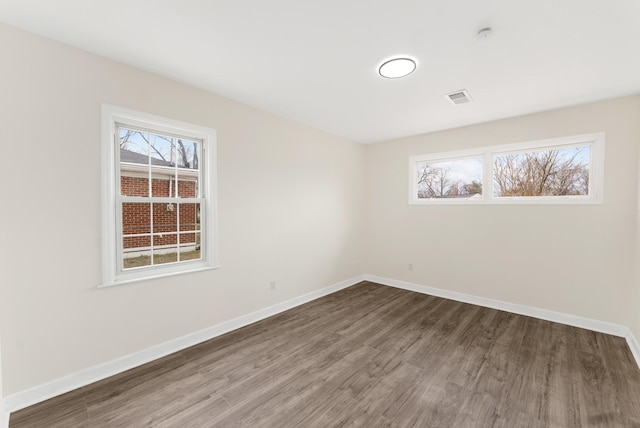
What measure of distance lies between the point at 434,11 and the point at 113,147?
8.58 ft

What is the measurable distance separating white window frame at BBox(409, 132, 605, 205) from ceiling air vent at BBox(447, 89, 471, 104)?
1111 millimetres

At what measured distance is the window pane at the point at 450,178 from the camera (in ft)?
12.6

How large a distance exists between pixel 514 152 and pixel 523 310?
82.6 inches

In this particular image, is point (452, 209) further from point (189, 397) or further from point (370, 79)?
point (189, 397)

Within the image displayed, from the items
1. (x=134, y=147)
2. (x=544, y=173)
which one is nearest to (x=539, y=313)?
(x=544, y=173)

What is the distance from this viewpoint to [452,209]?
396cm

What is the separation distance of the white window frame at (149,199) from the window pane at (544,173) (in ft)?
12.4

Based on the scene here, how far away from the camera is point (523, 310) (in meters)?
3.37

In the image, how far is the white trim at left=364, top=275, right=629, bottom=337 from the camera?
2867mm

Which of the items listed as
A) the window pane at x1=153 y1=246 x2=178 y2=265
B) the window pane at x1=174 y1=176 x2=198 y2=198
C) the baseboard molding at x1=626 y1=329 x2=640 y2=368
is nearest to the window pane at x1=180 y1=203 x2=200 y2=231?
the window pane at x1=174 y1=176 x2=198 y2=198

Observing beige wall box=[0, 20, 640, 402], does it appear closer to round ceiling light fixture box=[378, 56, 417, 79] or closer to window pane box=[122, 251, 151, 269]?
window pane box=[122, 251, 151, 269]

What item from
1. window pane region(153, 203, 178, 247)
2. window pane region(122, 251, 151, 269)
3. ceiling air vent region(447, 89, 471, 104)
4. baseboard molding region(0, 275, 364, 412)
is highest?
ceiling air vent region(447, 89, 471, 104)

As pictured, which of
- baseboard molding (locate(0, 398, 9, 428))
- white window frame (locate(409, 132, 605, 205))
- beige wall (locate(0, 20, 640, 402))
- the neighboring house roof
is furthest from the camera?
white window frame (locate(409, 132, 605, 205))

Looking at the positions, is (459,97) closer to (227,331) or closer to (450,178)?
(450,178)
